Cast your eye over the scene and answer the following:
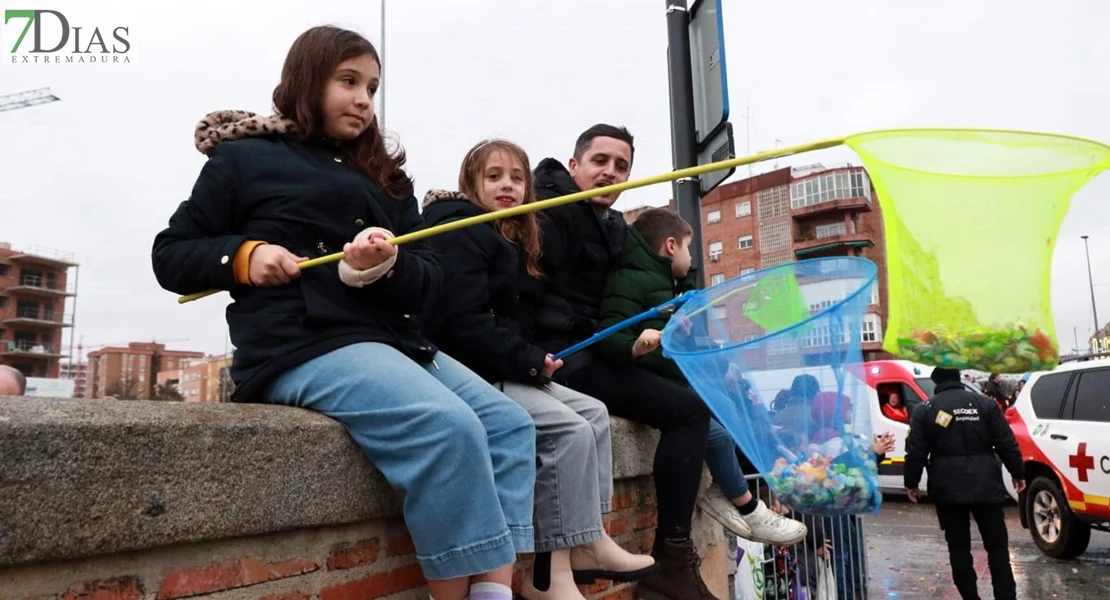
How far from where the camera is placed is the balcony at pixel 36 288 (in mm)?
86875

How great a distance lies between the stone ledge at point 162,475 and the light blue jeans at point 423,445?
8 cm

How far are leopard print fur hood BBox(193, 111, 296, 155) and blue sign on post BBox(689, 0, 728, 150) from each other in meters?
A: 2.95

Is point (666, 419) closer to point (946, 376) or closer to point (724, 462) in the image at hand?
point (724, 462)

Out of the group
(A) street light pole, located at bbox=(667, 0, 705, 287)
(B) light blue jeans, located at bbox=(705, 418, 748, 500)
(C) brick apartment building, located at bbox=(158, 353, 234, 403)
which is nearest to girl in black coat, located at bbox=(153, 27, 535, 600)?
(B) light blue jeans, located at bbox=(705, 418, 748, 500)

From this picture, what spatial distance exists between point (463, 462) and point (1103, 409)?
358 inches

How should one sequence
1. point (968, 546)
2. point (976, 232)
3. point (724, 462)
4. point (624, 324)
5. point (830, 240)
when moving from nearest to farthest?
point (976, 232) → point (624, 324) → point (724, 462) → point (968, 546) → point (830, 240)

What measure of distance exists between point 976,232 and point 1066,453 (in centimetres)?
836

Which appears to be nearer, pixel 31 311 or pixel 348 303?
pixel 348 303

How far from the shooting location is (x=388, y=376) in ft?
6.95

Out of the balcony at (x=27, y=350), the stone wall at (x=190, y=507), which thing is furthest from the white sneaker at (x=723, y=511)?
the balcony at (x=27, y=350)

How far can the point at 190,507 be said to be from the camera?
5.80ft

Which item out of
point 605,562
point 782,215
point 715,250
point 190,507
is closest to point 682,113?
point 605,562

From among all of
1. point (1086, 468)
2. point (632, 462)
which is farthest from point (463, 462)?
point (1086, 468)

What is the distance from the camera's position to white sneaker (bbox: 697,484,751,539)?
157 inches
